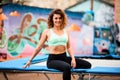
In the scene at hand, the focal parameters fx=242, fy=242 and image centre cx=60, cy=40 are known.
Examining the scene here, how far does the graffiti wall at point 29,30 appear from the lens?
471cm

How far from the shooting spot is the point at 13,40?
476 centimetres

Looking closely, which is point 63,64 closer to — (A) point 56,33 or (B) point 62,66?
(B) point 62,66

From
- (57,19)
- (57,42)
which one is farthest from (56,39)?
(57,19)

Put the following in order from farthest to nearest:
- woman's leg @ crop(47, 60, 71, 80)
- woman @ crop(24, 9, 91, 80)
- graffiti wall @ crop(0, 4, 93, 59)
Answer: graffiti wall @ crop(0, 4, 93, 59), woman @ crop(24, 9, 91, 80), woman's leg @ crop(47, 60, 71, 80)

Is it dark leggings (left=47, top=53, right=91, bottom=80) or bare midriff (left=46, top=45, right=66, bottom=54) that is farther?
bare midriff (left=46, top=45, right=66, bottom=54)

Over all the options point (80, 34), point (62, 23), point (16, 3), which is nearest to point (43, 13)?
point (16, 3)

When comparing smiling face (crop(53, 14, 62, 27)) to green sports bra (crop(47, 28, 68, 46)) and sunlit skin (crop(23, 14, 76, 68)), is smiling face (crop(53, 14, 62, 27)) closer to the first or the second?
sunlit skin (crop(23, 14, 76, 68))

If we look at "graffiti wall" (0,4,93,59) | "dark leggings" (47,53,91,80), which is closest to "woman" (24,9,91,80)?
"dark leggings" (47,53,91,80)

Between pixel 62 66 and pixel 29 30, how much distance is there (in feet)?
8.30

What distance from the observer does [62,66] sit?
2451 mm

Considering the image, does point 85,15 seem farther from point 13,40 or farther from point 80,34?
point 13,40

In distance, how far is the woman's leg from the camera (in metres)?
2.38

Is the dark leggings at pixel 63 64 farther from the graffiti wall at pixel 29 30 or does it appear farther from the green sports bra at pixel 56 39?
the graffiti wall at pixel 29 30

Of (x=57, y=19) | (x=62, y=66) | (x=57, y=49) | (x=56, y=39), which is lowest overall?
(x=62, y=66)
